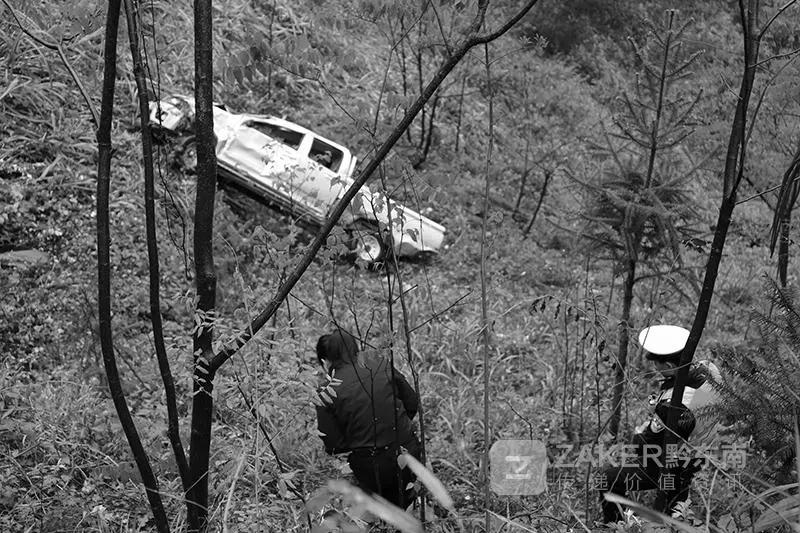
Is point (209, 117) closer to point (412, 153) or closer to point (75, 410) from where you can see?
point (75, 410)

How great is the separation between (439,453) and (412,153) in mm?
6945

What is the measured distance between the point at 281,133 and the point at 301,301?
7.06 meters

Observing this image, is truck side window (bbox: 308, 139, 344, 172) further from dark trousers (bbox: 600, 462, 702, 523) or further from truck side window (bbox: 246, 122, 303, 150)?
dark trousers (bbox: 600, 462, 702, 523)

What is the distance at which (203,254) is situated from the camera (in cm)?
253

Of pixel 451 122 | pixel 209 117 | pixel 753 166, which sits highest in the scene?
pixel 209 117

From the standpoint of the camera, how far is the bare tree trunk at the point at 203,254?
2.44m

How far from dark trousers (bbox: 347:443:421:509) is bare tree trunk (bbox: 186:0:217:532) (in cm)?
159

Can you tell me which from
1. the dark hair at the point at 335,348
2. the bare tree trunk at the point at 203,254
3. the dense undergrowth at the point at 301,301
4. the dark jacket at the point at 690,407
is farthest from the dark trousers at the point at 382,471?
the bare tree trunk at the point at 203,254

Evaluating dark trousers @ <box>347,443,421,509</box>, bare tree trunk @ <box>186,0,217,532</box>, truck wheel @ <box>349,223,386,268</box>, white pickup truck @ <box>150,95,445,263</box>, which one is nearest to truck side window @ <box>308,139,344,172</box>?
white pickup truck @ <box>150,95,445,263</box>

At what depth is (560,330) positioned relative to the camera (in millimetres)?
8406

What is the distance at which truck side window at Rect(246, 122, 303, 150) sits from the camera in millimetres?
9977

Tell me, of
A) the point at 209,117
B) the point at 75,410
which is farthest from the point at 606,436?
the point at 75,410

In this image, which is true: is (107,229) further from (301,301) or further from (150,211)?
(301,301)

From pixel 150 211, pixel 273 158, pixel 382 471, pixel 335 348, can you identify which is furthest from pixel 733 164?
pixel 273 158
